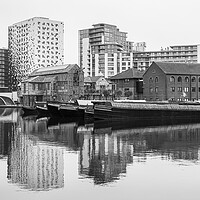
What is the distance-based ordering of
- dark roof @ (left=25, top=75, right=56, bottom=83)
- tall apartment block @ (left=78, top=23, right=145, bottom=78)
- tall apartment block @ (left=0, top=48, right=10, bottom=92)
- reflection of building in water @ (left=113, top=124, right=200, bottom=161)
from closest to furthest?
1. reflection of building in water @ (left=113, top=124, right=200, bottom=161)
2. dark roof @ (left=25, top=75, right=56, bottom=83)
3. tall apartment block @ (left=78, top=23, right=145, bottom=78)
4. tall apartment block @ (left=0, top=48, right=10, bottom=92)

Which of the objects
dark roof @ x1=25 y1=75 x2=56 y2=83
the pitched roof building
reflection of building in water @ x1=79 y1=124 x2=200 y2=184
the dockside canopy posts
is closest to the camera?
reflection of building in water @ x1=79 y1=124 x2=200 y2=184

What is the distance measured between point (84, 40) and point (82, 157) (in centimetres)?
14848

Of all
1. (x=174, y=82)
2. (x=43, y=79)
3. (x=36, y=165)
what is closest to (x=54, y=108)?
(x=174, y=82)

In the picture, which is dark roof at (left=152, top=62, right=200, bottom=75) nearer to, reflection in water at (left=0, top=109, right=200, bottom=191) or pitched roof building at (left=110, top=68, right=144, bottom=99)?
pitched roof building at (left=110, top=68, right=144, bottom=99)

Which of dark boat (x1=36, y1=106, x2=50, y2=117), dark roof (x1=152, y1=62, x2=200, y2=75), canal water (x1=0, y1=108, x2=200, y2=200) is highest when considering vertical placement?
dark roof (x1=152, y1=62, x2=200, y2=75)

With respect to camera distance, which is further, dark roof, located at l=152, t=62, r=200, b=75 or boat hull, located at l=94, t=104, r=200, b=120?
dark roof, located at l=152, t=62, r=200, b=75

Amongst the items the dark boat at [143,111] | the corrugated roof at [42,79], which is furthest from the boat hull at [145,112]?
the corrugated roof at [42,79]

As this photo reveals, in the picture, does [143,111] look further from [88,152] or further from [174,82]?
[88,152]

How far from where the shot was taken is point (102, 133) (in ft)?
140

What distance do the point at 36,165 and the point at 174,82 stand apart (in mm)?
70033

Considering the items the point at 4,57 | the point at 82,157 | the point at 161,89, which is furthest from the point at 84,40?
the point at 82,157

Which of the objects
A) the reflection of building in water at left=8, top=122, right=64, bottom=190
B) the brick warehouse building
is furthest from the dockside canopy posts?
the reflection of building in water at left=8, top=122, right=64, bottom=190

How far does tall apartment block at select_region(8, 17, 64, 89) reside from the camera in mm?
161500

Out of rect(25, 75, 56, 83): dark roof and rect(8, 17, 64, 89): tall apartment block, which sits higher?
rect(8, 17, 64, 89): tall apartment block
